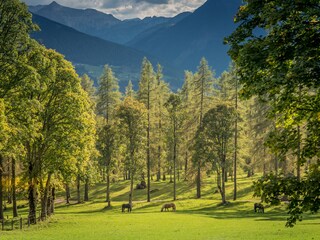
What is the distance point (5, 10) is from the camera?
92.4 ft

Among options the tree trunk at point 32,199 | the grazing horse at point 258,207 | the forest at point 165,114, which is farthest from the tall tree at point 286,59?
the grazing horse at point 258,207

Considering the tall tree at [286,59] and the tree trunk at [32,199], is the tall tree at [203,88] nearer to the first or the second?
the tree trunk at [32,199]

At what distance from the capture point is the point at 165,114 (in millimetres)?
79500

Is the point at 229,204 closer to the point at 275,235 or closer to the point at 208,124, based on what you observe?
the point at 208,124

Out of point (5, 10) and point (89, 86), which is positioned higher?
point (89, 86)

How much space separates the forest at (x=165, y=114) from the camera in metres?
12.9

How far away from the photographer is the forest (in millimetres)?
12859

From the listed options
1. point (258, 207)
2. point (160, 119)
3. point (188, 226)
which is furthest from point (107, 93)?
point (188, 226)

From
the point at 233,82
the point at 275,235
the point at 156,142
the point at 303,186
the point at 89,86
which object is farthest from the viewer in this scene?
the point at 89,86

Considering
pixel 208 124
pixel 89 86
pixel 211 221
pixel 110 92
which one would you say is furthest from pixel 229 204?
pixel 89 86

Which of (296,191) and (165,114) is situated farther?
(165,114)

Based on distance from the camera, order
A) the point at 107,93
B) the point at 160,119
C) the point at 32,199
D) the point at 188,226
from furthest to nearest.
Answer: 1. the point at 160,119
2. the point at 107,93
3. the point at 32,199
4. the point at 188,226

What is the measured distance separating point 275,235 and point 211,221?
40.1ft

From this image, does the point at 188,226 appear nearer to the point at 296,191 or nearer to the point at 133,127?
the point at 296,191
